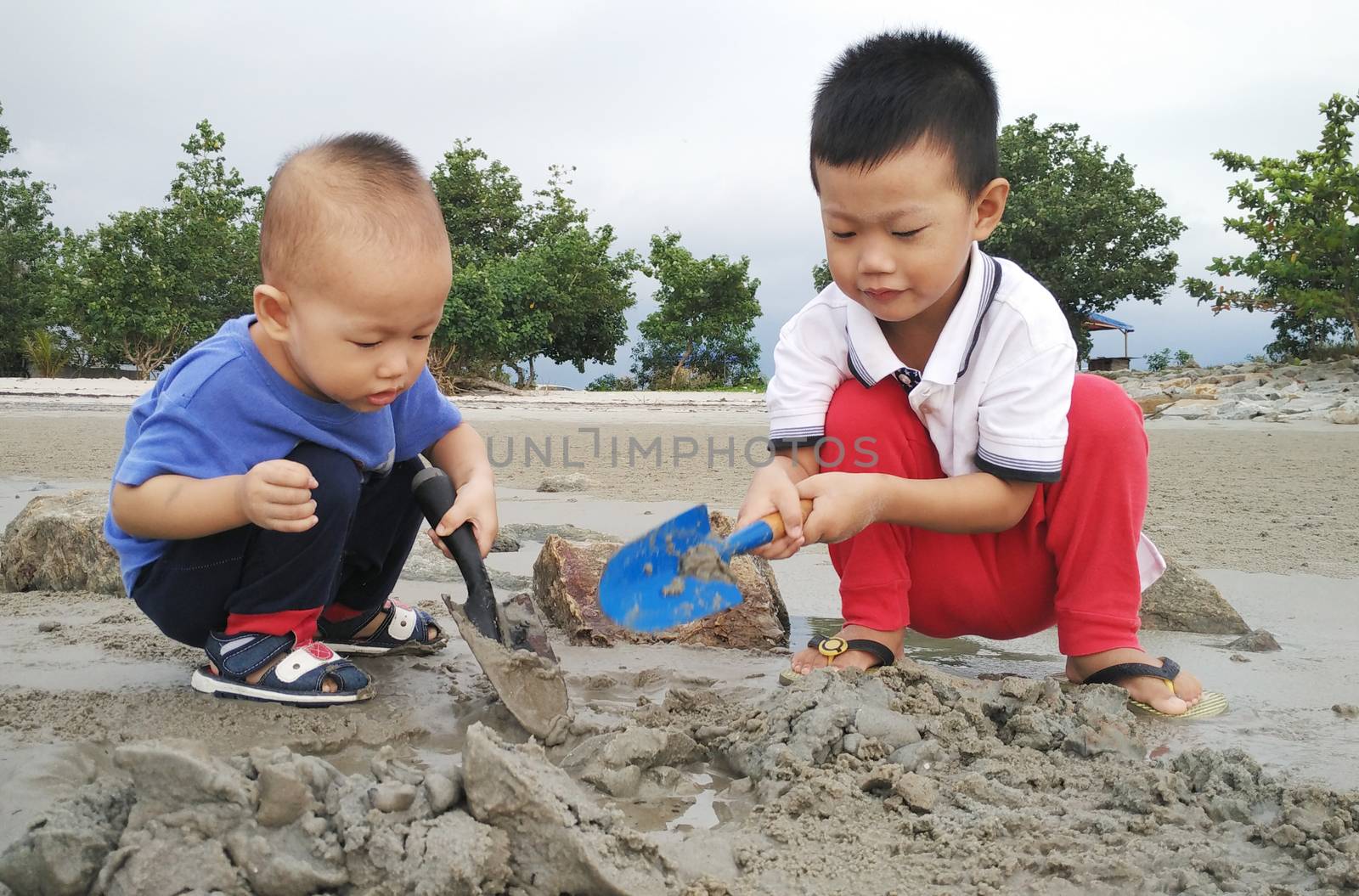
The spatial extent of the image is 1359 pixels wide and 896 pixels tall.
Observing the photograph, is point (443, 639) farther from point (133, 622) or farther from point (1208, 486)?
point (1208, 486)

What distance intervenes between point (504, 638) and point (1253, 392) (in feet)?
44.2

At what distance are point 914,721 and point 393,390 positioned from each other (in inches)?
39.0

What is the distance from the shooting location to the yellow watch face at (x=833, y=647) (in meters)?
1.93

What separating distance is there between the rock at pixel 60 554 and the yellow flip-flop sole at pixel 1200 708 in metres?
2.31

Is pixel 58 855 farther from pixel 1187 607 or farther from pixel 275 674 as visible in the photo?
pixel 1187 607

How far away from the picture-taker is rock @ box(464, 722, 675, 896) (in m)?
1.04

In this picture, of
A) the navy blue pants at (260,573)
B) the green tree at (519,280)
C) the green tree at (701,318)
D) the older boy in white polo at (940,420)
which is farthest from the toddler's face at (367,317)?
the green tree at (701,318)

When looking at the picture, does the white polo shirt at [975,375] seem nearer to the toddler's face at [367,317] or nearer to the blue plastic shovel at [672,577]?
the blue plastic shovel at [672,577]

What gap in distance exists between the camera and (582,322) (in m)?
19.9

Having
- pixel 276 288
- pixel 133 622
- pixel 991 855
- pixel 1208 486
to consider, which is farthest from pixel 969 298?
pixel 1208 486

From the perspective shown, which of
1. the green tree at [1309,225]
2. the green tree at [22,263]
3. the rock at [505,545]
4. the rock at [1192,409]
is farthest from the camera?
the green tree at [22,263]

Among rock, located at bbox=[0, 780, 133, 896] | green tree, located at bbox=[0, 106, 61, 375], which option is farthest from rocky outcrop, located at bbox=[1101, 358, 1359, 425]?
green tree, located at bbox=[0, 106, 61, 375]

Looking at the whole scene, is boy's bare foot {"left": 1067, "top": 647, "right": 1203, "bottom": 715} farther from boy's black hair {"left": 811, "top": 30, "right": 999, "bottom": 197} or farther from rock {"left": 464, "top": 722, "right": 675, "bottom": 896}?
rock {"left": 464, "top": 722, "right": 675, "bottom": 896}

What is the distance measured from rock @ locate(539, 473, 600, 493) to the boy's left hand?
2.87 m
